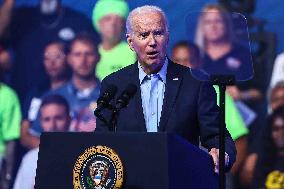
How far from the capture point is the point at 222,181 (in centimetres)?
249

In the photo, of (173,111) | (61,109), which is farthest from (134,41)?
(61,109)

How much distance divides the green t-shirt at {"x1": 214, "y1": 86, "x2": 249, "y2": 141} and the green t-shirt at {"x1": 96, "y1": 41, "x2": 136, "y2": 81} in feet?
2.22

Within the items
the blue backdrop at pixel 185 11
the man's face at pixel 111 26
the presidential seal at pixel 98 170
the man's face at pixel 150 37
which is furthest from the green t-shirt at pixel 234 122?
the presidential seal at pixel 98 170

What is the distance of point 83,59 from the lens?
525 centimetres

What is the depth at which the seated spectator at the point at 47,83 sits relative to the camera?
5.28m

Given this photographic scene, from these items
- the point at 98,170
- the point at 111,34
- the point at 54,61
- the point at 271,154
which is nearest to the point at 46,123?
the point at 54,61

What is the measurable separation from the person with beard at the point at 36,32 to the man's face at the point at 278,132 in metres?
1.43

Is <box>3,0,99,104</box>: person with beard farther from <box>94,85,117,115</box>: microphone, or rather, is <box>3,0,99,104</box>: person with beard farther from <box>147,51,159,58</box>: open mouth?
<box>94,85,117,115</box>: microphone

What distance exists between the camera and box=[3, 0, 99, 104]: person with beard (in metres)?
5.29

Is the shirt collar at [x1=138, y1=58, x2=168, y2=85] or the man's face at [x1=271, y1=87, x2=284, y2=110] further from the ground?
the man's face at [x1=271, y1=87, x2=284, y2=110]

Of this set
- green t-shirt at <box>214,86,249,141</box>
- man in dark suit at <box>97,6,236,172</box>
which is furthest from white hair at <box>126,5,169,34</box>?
green t-shirt at <box>214,86,249,141</box>

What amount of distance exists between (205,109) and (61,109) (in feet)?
8.50

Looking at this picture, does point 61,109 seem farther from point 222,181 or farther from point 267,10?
point 222,181

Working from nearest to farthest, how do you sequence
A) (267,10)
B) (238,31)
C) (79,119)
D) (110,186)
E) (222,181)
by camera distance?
(110,186) < (222,181) < (238,31) < (267,10) < (79,119)
